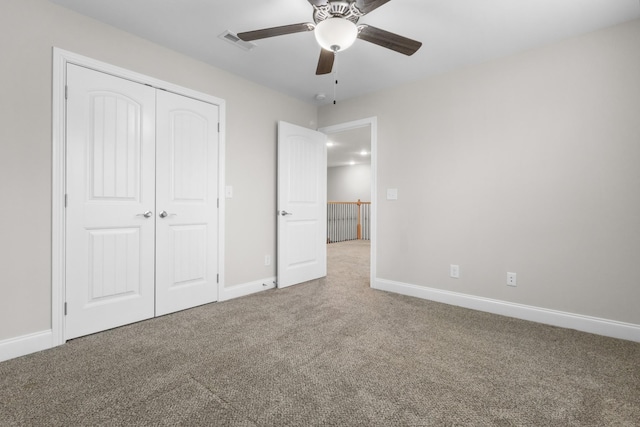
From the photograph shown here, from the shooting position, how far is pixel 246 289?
3.34 m

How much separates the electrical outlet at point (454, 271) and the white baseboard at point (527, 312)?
0.18 metres

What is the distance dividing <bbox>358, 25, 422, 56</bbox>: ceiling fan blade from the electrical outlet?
2.10m

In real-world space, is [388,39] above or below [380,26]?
below

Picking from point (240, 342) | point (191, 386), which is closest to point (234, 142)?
point (240, 342)

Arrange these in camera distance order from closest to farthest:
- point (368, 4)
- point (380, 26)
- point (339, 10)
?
point (368, 4) → point (339, 10) → point (380, 26)

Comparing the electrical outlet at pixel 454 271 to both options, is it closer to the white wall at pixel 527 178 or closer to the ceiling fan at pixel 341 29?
the white wall at pixel 527 178

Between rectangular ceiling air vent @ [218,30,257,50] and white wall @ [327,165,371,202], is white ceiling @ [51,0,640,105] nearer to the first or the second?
rectangular ceiling air vent @ [218,30,257,50]

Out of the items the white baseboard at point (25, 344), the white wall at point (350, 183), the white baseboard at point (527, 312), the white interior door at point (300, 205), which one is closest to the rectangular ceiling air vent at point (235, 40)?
the white interior door at point (300, 205)

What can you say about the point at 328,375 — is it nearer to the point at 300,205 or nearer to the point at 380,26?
the point at 300,205

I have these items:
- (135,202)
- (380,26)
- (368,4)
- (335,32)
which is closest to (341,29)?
(335,32)

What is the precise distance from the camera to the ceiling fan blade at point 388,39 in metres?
1.84

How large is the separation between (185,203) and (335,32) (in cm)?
202

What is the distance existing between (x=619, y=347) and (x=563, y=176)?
1.32m

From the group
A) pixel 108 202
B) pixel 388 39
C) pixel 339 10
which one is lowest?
pixel 108 202
